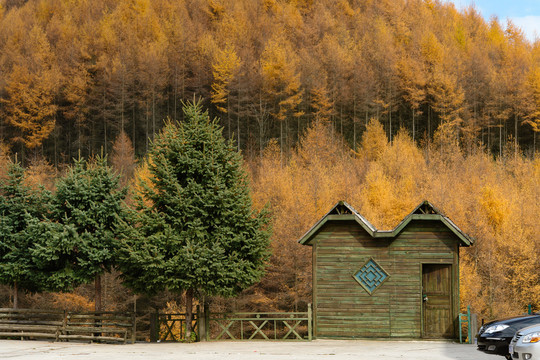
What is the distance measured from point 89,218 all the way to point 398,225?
11.9 metres

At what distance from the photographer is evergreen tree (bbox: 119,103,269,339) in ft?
70.0

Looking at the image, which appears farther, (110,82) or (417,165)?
(110,82)

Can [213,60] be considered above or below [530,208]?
above

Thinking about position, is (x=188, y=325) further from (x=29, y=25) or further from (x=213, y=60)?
(x=29, y=25)

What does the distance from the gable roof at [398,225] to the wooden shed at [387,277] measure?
1.4 inches

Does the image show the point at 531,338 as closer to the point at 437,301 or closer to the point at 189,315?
the point at 437,301

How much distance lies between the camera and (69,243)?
23.1 metres

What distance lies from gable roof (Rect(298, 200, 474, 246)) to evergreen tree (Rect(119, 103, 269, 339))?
6.48 feet

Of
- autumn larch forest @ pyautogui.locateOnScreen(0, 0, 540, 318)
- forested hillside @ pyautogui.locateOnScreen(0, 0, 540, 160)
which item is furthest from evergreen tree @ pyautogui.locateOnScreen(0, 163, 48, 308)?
forested hillside @ pyautogui.locateOnScreen(0, 0, 540, 160)

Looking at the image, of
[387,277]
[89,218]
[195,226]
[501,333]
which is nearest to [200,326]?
[195,226]

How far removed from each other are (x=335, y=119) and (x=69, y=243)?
178ft

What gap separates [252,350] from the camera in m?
19.1

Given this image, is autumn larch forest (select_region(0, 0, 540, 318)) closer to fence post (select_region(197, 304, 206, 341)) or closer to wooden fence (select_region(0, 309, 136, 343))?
wooden fence (select_region(0, 309, 136, 343))

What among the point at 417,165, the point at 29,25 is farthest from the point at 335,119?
the point at 29,25
